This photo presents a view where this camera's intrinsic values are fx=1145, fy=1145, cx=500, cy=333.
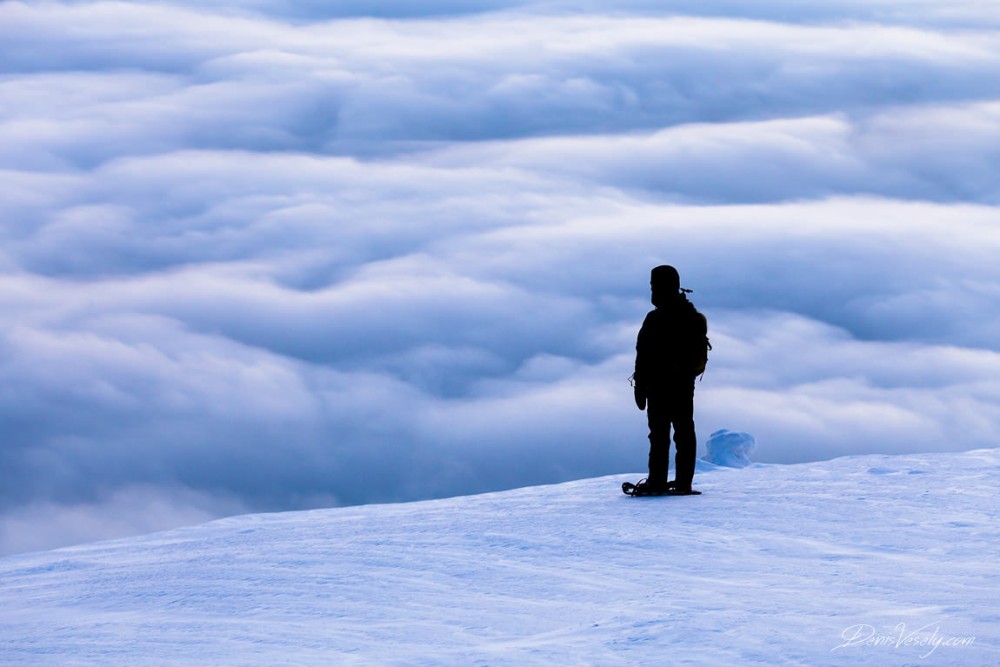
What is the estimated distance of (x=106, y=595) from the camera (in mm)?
7414

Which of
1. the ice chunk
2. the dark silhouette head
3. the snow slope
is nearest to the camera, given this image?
the snow slope

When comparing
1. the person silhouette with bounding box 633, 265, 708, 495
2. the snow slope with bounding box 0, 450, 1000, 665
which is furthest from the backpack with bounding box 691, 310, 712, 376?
the snow slope with bounding box 0, 450, 1000, 665

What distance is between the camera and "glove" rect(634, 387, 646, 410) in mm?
9984

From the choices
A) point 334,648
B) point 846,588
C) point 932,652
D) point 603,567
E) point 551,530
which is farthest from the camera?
point 551,530

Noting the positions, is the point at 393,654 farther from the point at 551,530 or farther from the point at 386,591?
the point at 551,530

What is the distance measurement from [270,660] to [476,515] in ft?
13.7

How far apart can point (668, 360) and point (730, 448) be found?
4.36 meters

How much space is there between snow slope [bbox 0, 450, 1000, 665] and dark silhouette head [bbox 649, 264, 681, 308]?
1746mm

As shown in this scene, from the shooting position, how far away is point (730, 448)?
13.8 m

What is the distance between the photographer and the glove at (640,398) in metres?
9.98

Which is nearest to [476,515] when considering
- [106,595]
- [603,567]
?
[603,567]

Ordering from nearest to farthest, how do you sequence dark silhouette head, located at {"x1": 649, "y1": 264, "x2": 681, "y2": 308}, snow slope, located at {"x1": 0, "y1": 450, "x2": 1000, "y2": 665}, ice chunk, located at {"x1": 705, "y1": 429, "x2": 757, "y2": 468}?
snow slope, located at {"x1": 0, "y1": 450, "x2": 1000, "y2": 665} → dark silhouette head, located at {"x1": 649, "y1": 264, "x2": 681, "y2": 308} → ice chunk, located at {"x1": 705, "y1": 429, "x2": 757, "y2": 468}

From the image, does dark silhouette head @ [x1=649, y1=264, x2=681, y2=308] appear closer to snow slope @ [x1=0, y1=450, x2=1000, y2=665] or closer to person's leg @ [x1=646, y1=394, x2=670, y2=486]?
person's leg @ [x1=646, y1=394, x2=670, y2=486]

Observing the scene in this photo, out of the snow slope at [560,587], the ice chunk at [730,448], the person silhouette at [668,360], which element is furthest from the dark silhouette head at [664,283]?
the ice chunk at [730,448]
